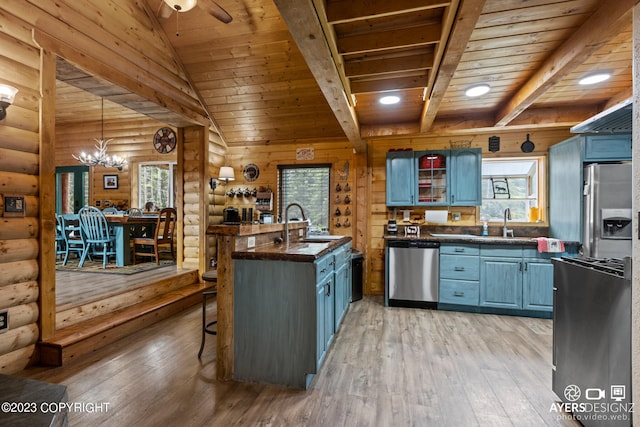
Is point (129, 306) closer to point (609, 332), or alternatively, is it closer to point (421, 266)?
point (421, 266)

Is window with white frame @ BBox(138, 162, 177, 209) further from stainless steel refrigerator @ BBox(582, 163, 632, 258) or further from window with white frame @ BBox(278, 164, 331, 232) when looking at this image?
stainless steel refrigerator @ BBox(582, 163, 632, 258)

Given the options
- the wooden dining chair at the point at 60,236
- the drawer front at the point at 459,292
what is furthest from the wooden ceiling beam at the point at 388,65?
the wooden dining chair at the point at 60,236

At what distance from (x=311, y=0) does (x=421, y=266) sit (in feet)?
11.0

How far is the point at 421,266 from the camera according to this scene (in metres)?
3.96

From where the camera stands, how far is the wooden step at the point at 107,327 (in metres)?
2.37

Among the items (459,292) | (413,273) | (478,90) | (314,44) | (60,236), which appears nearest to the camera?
(314,44)

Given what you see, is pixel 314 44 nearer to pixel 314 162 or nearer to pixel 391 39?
pixel 391 39

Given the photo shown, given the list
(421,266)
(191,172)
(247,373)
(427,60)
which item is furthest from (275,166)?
(247,373)

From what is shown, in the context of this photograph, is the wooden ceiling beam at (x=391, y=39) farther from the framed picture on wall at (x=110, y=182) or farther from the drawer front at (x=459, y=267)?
the framed picture on wall at (x=110, y=182)

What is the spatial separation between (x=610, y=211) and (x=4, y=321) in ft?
17.4

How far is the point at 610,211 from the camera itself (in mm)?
2955

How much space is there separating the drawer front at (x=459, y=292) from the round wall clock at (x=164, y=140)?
568 centimetres

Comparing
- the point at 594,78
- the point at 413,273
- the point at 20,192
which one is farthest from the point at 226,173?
the point at 594,78

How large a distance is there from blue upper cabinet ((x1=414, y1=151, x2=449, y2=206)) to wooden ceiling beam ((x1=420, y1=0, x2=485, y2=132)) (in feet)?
4.71
